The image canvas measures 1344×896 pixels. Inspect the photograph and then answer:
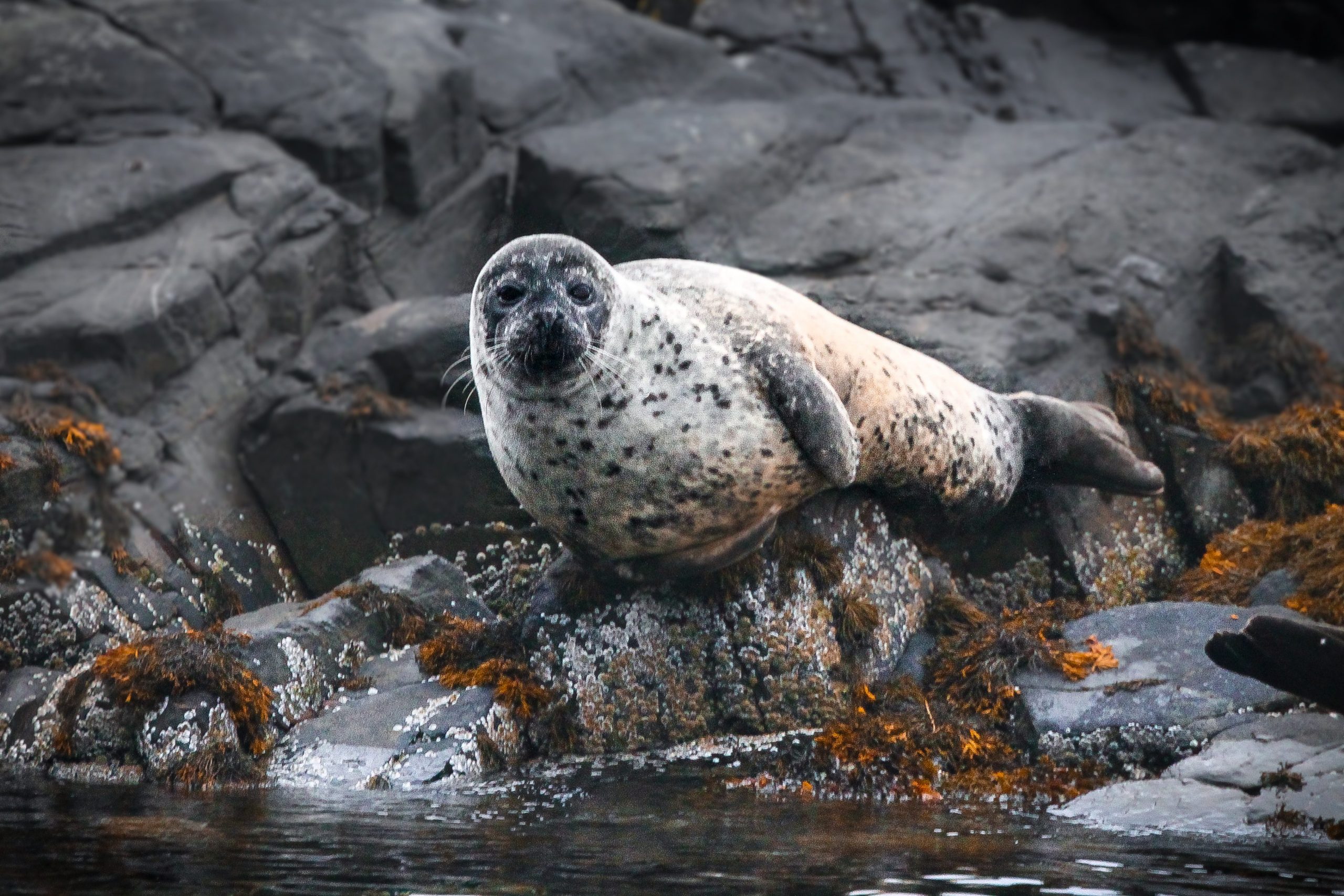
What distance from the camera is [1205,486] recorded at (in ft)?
27.2

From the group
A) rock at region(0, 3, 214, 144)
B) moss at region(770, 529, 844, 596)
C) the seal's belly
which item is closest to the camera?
the seal's belly

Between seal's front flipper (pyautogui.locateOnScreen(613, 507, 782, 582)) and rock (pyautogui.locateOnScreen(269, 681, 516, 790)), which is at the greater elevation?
seal's front flipper (pyautogui.locateOnScreen(613, 507, 782, 582))

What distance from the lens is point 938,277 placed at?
976 cm

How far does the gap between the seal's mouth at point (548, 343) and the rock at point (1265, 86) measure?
8684 millimetres

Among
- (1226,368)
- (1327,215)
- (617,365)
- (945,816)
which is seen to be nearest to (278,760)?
(617,365)

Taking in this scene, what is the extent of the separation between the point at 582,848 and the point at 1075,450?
4112mm

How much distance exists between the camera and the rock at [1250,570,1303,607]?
7.12 m

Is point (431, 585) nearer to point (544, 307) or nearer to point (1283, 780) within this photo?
point (544, 307)

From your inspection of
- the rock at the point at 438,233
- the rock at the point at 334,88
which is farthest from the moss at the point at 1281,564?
the rock at the point at 334,88

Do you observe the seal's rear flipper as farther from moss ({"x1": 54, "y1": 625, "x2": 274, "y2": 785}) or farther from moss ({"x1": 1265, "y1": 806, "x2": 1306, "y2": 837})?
moss ({"x1": 54, "y1": 625, "x2": 274, "y2": 785})

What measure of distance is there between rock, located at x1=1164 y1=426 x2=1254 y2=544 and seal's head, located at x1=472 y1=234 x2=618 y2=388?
379 cm

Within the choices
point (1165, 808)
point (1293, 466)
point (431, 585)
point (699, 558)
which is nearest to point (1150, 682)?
point (1165, 808)

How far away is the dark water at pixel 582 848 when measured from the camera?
13.4 ft

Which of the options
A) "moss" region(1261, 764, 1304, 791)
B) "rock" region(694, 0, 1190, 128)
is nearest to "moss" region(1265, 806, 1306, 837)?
"moss" region(1261, 764, 1304, 791)
